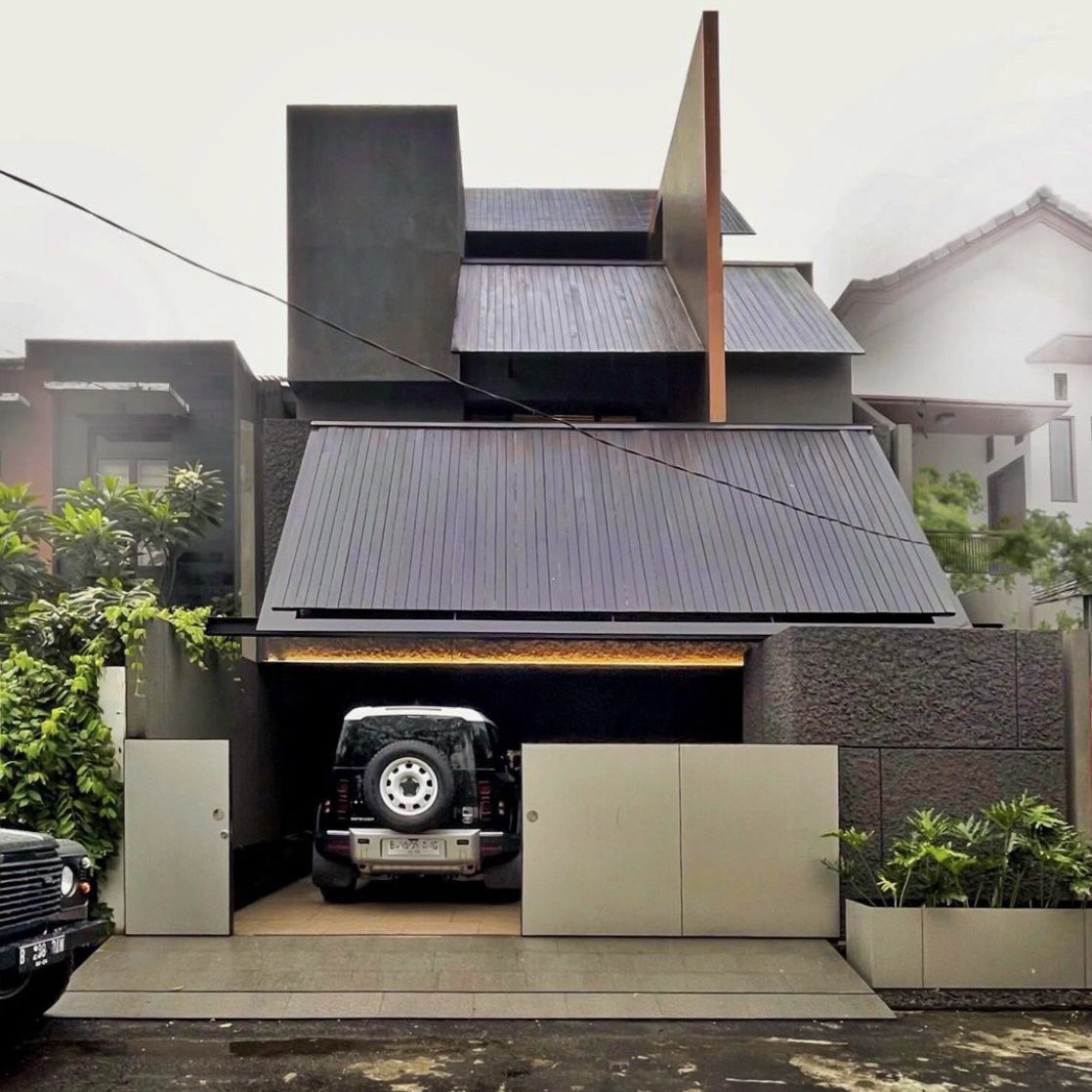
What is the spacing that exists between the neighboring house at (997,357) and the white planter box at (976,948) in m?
9.27

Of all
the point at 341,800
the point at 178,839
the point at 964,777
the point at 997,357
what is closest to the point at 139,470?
the point at 341,800

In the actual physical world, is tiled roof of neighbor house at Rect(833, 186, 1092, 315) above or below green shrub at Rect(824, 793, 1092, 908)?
above

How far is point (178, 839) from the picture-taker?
8930mm

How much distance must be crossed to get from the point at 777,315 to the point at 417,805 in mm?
9610

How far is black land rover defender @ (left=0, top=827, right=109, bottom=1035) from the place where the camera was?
6258 millimetres

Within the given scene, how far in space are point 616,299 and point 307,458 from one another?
17.8 ft

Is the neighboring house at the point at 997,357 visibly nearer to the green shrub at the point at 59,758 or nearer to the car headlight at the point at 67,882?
the green shrub at the point at 59,758

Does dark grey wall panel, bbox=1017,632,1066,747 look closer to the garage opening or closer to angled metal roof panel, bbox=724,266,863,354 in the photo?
the garage opening

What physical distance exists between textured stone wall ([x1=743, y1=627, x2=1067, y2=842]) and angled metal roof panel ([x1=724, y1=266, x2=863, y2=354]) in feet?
22.1

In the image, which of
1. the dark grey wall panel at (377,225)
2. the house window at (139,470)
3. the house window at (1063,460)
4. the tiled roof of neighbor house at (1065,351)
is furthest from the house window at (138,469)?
the tiled roof of neighbor house at (1065,351)

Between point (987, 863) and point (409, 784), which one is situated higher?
point (409, 784)

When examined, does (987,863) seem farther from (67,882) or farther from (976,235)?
(976,235)

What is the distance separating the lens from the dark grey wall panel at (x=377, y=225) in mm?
15477

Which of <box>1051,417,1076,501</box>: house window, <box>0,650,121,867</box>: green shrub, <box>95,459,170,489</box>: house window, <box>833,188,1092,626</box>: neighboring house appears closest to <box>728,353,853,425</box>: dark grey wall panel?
<box>833,188,1092,626</box>: neighboring house
